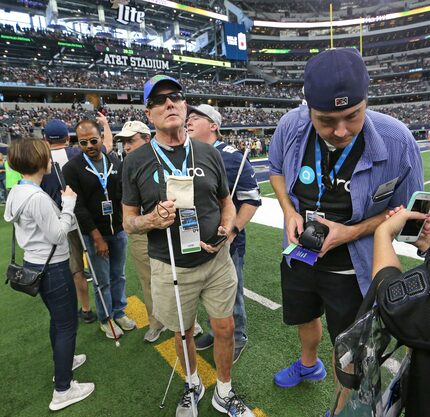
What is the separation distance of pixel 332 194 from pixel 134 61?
50.5m

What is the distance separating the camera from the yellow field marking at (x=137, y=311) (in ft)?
11.2

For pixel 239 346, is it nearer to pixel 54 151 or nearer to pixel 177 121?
pixel 177 121

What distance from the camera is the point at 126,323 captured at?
3299 millimetres

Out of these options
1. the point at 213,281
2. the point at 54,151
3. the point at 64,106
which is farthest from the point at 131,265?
the point at 64,106

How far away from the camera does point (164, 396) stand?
230cm

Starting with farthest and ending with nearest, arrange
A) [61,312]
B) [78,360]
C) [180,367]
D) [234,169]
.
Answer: [78,360], [180,367], [234,169], [61,312]

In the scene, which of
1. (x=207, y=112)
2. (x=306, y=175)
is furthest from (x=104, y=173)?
(x=306, y=175)

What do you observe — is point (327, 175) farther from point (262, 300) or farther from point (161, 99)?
point (262, 300)

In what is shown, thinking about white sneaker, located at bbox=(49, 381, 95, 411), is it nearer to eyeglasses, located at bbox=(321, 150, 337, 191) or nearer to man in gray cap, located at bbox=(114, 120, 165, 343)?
man in gray cap, located at bbox=(114, 120, 165, 343)

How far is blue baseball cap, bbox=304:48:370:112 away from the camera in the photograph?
4.06ft

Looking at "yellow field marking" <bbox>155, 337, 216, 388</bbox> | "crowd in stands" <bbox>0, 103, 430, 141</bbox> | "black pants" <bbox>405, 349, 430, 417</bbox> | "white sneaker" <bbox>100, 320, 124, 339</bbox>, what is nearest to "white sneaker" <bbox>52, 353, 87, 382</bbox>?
"white sneaker" <bbox>100, 320, 124, 339</bbox>

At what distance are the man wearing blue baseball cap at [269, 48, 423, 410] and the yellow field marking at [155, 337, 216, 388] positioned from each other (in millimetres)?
1204

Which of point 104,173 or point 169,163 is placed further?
point 104,173

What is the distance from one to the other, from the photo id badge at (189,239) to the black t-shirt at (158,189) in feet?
0.18
